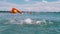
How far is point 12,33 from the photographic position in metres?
29.4

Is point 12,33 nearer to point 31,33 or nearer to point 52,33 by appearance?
point 31,33

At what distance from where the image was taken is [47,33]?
97.5 feet

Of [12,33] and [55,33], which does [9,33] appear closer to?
[12,33]

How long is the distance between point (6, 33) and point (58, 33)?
6.83 m

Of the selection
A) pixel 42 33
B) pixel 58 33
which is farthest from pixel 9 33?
pixel 58 33

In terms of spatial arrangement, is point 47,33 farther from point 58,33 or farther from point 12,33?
point 12,33

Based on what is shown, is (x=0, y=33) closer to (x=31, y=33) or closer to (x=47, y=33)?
(x=31, y=33)

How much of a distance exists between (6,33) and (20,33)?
182 centimetres

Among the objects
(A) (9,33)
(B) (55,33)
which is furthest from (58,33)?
(A) (9,33)

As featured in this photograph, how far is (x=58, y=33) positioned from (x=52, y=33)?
31.0 inches

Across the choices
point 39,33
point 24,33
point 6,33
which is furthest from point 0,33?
point 39,33

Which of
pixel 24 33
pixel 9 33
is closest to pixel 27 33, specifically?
pixel 24 33

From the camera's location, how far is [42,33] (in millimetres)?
29516

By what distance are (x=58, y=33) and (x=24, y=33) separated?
449 centimetres
